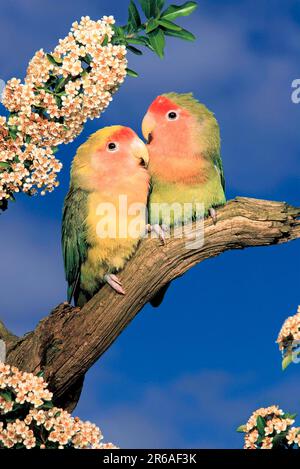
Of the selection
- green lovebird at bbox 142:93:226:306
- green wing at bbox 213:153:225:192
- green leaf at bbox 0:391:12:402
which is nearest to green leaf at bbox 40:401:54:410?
green leaf at bbox 0:391:12:402

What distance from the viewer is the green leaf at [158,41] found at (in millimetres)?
6863

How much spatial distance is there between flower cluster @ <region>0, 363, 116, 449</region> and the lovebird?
1.42 metres

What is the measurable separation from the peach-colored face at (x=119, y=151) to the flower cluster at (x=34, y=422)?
90.7 inches

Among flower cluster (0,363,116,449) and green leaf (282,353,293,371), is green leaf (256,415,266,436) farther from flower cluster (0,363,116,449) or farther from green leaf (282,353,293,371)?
flower cluster (0,363,116,449)

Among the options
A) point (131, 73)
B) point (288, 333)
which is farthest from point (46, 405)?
point (131, 73)

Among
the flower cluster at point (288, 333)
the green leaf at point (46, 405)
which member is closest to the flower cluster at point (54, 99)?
the green leaf at point (46, 405)

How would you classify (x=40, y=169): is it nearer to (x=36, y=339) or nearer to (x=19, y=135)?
(x=19, y=135)

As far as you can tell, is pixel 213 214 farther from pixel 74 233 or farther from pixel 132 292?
pixel 74 233

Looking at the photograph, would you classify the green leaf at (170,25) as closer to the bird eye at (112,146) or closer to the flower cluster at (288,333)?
the bird eye at (112,146)

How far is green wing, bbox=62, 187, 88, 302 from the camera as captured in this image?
741cm

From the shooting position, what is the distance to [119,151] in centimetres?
710

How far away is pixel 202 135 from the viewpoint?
7.66m
